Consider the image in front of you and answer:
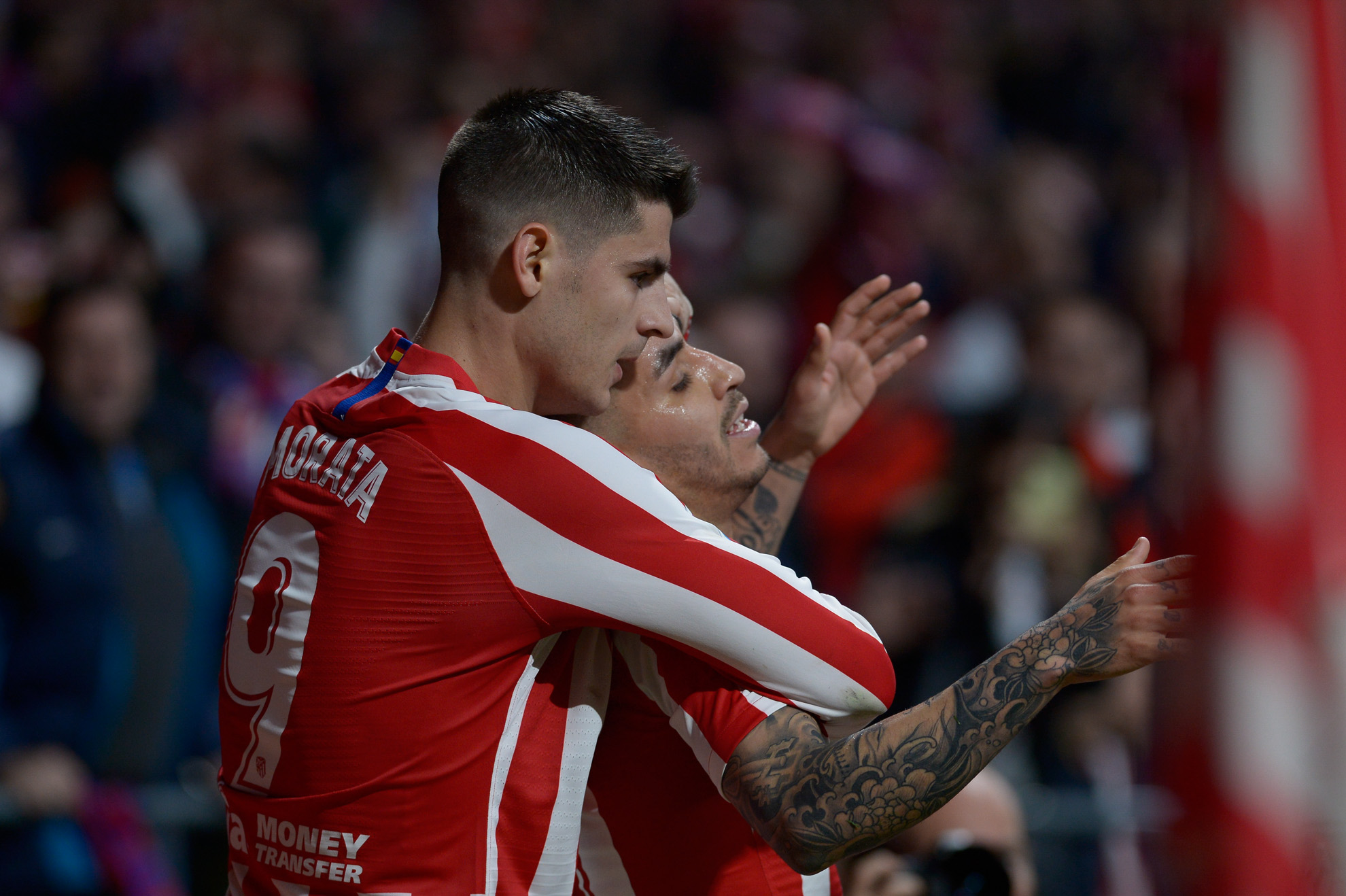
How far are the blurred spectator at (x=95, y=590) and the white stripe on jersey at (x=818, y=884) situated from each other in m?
2.85

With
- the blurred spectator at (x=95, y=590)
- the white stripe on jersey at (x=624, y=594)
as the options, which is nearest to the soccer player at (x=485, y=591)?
Answer: the white stripe on jersey at (x=624, y=594)

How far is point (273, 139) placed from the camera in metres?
7.88

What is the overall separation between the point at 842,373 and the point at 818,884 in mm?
1265

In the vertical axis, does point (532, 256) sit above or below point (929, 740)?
above

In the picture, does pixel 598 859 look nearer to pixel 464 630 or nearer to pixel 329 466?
pixel 464 630

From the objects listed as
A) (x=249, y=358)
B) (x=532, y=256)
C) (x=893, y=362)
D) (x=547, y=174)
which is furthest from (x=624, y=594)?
(x=249, y=358)

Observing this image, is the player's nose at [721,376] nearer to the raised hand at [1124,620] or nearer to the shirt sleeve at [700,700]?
the shirt sleeve at [700,700]

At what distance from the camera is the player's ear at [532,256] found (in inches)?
98.5

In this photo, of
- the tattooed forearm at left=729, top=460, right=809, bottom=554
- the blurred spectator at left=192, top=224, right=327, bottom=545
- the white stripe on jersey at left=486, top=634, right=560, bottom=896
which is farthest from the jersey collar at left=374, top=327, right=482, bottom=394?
the blurred spectator at left=192, top=224, right=327, bottom=545

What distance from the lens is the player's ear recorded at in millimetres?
2502

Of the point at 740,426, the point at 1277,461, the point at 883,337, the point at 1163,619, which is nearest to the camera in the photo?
the point at 1277,461

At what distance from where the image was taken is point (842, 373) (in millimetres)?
3525

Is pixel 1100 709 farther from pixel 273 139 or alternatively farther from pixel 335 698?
pixel 273 139

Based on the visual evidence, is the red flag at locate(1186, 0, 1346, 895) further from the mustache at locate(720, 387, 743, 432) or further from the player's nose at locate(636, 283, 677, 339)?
→ the mustache at locate(720, 387, 743, 432)
